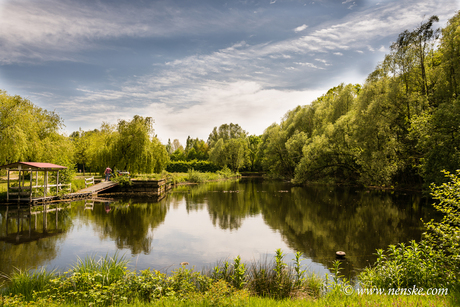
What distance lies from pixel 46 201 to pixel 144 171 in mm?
11522

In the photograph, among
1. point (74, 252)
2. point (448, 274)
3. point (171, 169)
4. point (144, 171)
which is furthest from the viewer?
point (171, 169)

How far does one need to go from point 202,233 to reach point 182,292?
7.40 metres

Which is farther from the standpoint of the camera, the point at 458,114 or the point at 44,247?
the point at 458,114

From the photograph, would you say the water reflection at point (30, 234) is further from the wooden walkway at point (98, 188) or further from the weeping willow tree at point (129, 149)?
the weeping willow tree at point (129, 149)

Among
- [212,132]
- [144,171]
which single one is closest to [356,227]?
[144,171]

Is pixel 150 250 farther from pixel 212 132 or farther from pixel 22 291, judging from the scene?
pixel 212 132

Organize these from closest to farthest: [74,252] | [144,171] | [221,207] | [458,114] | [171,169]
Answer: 1. [74,252]
2. [458,114]
3. [221,207]
4. [144,171]
5. [171,169]

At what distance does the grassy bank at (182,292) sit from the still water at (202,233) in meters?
2.41

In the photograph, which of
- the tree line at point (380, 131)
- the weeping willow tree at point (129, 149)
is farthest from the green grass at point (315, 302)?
the weeping willow tree at point (129, 149)

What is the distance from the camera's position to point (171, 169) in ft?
194

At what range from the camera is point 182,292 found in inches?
197

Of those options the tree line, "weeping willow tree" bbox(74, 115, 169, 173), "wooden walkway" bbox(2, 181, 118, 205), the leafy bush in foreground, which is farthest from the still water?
"weeping willow tree" bbox(74, 115, 169, 173)

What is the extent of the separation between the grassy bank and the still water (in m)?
2.41

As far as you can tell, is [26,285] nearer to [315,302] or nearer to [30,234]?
[315,302]
